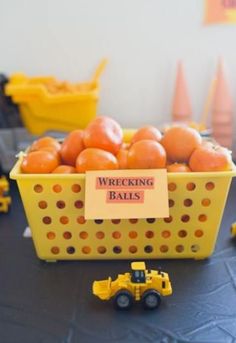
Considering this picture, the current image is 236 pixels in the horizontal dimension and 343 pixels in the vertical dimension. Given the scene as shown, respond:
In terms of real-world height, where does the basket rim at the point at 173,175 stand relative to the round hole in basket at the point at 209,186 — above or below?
above

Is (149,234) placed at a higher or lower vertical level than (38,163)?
lower

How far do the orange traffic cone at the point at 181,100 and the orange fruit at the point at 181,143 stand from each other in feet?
2.34

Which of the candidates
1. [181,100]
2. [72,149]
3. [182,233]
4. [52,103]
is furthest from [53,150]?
[181,100]

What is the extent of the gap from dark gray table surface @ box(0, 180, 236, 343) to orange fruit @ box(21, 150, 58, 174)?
0.15 metres

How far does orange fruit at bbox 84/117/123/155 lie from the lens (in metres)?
0.62

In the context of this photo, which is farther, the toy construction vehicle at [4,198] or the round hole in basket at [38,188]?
the toy construction vehicle at [4,198]

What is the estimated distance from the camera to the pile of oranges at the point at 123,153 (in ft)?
1.92

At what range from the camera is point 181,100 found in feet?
4.32

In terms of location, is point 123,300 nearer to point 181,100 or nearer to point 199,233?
point 199,233

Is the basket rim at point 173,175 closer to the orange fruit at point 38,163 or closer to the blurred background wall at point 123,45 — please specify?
the orange fruit at point 38,163

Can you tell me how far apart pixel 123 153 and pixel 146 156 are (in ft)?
0.17

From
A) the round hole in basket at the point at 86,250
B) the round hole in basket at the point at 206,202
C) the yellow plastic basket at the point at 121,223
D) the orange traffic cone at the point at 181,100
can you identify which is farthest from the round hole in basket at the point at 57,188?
the orange traffic cone at the point at 181,100

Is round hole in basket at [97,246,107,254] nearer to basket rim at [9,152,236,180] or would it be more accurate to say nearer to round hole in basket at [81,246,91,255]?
round hole in basket at [81,246,91,255]

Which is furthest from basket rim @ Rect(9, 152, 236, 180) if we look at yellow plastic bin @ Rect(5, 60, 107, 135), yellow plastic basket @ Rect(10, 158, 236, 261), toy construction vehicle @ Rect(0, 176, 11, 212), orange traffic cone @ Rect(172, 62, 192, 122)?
orange traffic cone @ Rect(172, 62, 192, 122)
